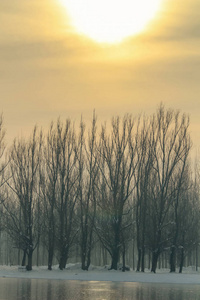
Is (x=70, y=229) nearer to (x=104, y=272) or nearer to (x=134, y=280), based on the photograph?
(x=104, y=272)

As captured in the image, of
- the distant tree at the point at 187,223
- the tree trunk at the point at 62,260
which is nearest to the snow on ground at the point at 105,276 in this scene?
the tree trunk at the point at 62,260

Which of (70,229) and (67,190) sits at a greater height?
(67,190)

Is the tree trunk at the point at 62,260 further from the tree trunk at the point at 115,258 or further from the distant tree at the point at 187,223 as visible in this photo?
the distant tree at the point at 187,223

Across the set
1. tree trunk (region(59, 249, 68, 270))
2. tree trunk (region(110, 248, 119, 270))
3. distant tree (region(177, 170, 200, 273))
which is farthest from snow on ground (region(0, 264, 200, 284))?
distant tree (region(177, 170, 200, 273))

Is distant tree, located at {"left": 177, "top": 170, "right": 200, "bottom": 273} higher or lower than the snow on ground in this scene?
higher

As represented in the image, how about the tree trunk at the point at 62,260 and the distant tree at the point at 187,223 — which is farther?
the distant tree at the point at 187,223

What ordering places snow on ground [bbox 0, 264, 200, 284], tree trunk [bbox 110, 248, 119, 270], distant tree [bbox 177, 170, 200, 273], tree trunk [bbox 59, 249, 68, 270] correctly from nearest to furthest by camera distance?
snow on ground [bbox 0, 264, 200, 284]
tree trunk [bbox 110, 248, 119, 270]
tree trunk [bbox 59, 249, 68, 270]
distant tree [bbox 177, 170, 200, 273]

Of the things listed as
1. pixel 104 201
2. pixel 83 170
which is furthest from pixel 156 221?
pixel 83 170

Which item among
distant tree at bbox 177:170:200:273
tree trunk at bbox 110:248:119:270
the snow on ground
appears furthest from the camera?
distant tree at bbox 177:170:200:273

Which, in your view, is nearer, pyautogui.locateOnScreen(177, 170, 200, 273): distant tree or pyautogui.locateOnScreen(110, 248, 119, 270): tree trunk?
pyautogui.locateOnScreen(110, 248, 119, 270): tree trunk

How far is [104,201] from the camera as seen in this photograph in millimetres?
38469

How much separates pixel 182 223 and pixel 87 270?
11.3 m

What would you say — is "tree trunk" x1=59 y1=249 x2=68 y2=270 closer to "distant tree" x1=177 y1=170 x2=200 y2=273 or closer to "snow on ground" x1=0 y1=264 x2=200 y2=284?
"snow on ground" x1=0 y1=264 x2=200 y2=284

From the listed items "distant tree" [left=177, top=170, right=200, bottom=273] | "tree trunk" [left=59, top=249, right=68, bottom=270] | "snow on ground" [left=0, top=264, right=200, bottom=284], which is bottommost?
"snow on ground" [left=0, top=264, right=200, bottom=284]
